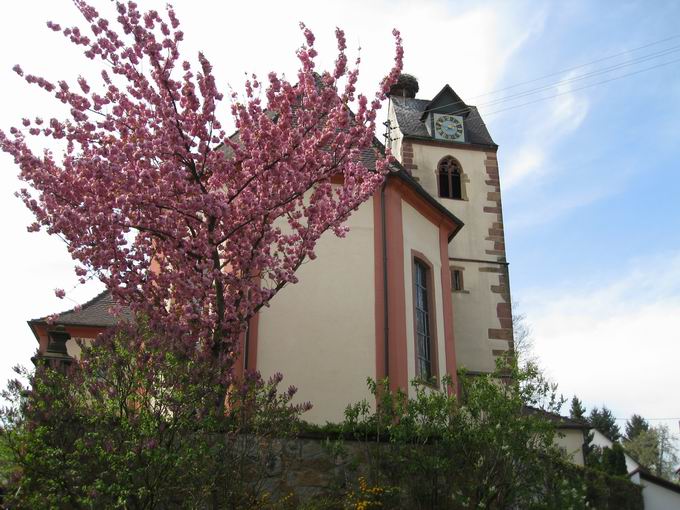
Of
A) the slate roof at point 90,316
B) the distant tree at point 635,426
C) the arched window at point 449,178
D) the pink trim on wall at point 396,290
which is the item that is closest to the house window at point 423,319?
the pink trim on wall at point 396,290

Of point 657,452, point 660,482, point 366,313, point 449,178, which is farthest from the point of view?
point 657,452

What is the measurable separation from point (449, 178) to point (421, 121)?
2.58 meters

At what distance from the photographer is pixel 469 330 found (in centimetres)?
1839

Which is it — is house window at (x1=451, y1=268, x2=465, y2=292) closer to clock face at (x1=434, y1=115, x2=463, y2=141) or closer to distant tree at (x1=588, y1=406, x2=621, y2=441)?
clock face at (x1=434, y1=115, x2=463, y2=141)

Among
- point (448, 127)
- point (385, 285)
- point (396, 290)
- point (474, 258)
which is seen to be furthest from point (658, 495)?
point (385, 285)

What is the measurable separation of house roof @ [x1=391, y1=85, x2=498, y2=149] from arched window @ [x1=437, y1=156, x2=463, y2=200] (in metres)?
0.92

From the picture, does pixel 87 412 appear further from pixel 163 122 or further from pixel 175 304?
Result: pixel 163 122

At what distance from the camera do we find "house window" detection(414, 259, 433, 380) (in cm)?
1269

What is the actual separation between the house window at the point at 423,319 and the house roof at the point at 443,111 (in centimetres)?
867

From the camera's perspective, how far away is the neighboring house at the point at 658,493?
22328 mm

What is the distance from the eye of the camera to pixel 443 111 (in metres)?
22.3

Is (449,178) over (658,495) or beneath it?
over

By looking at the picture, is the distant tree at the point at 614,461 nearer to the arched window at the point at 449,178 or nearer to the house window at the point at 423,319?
the arched window at the point at 449,178

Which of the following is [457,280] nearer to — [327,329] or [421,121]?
[421,121]
